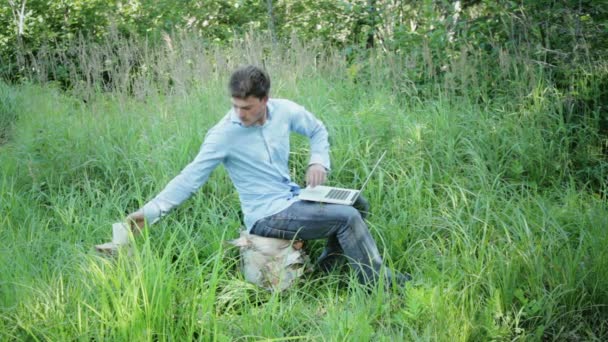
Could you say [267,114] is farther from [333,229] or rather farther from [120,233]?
[120,233]

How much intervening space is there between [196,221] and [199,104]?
1.48 metres

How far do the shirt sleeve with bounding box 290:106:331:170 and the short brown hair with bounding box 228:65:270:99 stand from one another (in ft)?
1.53

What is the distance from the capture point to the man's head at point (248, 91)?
142 inches

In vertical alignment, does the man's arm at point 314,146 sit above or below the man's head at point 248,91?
below

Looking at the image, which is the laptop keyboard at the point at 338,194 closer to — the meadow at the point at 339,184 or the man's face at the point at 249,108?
the meadow at the point at 339,184

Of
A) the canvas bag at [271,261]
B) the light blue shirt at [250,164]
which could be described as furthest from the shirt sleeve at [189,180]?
the canvas bag at [271,261]

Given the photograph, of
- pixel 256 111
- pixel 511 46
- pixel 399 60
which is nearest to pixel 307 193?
pixel 256 111

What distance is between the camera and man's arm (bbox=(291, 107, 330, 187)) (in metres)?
3.93

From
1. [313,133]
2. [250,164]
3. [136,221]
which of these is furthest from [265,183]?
[136,221]

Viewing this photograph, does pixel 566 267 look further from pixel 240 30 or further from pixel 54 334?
pixel 240 30

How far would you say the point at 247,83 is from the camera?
11.8ft

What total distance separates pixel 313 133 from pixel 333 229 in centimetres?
71

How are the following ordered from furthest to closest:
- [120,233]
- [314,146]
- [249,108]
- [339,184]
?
[339,184], [314,146], [249,108], [120,233]

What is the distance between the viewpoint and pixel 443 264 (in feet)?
11.6
